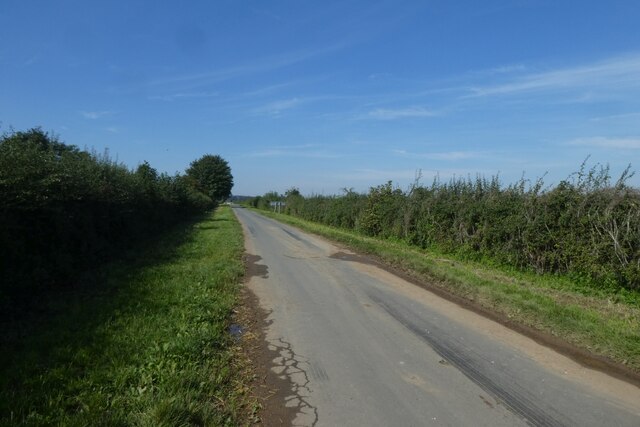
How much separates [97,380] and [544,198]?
1200 centimetres

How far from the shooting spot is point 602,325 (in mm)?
6816

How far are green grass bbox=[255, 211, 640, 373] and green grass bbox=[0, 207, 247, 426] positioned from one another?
4697mm

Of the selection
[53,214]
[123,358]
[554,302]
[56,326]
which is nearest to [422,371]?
[123,358]

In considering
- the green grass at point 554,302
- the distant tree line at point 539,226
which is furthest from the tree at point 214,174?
the green grass at point 554,302

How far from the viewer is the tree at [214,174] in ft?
323

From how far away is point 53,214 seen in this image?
29.4ft

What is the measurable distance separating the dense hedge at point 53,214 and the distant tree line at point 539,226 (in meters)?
11.5

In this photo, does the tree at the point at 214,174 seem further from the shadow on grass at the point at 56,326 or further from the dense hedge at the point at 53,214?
the shadow on grass at the point at 56,326

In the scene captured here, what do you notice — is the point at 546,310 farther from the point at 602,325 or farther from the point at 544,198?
the point at 544,198

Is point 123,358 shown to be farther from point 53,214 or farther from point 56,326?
point 53,214

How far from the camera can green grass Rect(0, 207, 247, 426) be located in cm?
374

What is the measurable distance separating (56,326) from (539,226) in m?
11.6

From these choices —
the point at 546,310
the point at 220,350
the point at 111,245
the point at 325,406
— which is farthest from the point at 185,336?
the point at 111,245

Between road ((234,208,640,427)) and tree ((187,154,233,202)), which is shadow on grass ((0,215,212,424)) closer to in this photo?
road ((234,208,640,427))
